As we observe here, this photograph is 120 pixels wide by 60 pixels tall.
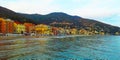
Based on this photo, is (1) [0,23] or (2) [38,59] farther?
(1) [0,23]

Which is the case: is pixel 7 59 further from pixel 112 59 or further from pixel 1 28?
pixel 1 28

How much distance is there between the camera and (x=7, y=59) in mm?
45031

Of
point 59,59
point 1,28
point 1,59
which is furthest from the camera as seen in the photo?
point 1,28

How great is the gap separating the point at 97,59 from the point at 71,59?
15.2ft

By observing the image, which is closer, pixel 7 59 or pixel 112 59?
pixel 7 59

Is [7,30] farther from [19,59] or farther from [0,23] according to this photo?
[19,59]

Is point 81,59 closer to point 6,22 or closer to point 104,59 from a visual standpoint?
point 104,59

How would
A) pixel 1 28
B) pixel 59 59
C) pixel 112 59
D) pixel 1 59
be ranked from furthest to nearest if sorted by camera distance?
pixel 1 28, pixel 112 59, pixel 59 59, pixel 1 59

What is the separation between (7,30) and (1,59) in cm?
15229

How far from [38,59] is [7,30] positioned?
496ft

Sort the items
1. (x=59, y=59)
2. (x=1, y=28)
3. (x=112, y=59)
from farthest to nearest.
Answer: (x=1, y=28) → (x=112, y=59) → (x=59, y=59)

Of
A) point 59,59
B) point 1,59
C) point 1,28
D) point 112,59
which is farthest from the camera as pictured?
point 1,28

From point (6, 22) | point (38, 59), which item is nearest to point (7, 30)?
point (6, 22)

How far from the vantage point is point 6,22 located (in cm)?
19700
